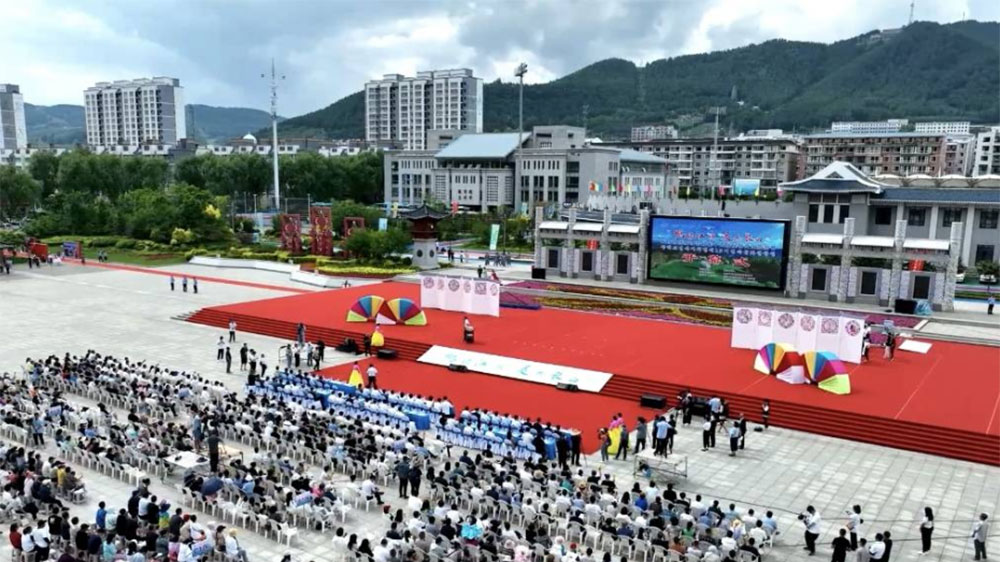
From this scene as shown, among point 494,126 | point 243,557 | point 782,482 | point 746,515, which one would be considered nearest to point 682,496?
point 746,515

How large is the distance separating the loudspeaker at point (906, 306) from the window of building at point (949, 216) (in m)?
23.0

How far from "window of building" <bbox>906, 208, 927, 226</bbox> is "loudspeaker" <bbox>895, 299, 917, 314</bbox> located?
74.4 ft

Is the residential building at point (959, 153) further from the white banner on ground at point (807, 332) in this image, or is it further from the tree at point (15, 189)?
the tree at point (15, 189)

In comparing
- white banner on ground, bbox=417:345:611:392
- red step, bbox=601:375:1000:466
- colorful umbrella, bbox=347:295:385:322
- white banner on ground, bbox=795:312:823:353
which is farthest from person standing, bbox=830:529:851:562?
colorful umbrella, bbox=347:295:385:322

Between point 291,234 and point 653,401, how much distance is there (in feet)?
142

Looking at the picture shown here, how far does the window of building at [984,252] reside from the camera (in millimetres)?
55594

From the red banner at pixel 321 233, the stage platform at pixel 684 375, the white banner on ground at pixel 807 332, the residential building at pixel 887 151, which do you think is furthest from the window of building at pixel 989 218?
the residential building at pixel 887 151

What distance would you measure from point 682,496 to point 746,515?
123 cm

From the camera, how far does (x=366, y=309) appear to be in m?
33.8

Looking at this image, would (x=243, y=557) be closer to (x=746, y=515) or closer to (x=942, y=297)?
(x=746, y=515)

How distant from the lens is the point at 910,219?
57031 millimetres

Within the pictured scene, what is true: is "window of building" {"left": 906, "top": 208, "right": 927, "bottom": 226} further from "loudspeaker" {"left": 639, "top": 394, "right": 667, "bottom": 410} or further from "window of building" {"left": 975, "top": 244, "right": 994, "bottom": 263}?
"loudspeaker" {"left": 639, "top": 394, "right": 667, "bottom": 410}

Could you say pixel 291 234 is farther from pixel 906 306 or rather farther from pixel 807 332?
pixel 906 306

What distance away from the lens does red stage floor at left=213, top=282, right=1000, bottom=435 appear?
2266cm
